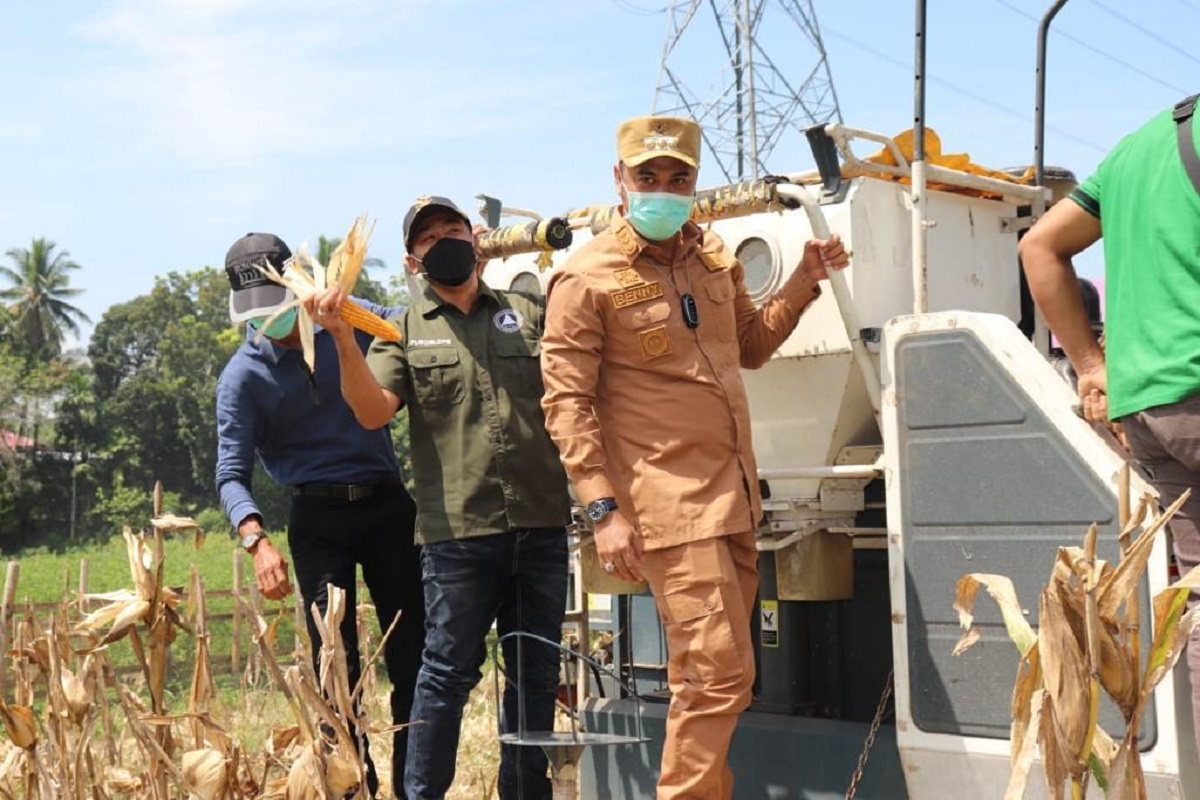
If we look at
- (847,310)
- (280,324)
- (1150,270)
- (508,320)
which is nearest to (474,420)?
(508,320)

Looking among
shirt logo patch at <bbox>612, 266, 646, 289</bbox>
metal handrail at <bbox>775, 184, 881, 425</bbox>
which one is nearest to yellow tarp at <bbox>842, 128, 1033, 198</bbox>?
metal handrail at <bbox>775, 184, 881, 425</bbox>

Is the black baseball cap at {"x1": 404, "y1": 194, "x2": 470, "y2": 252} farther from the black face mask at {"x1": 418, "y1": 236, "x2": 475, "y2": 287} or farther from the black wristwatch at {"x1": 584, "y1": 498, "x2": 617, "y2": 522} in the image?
the black wristwatch at {"x1": 584, "y1": 498, "x2": 617, "y2": 522}

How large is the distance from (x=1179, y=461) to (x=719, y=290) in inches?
52.5

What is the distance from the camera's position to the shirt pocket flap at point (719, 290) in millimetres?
3850

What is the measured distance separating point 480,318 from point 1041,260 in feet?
5.43

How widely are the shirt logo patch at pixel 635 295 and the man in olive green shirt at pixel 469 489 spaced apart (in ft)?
1.84

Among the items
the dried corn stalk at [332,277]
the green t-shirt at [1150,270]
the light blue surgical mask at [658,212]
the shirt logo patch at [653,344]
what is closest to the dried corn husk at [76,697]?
the dried corn stalk at [332,277]

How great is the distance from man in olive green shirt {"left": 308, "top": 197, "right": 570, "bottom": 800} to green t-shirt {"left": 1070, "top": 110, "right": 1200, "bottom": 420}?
5.51ft

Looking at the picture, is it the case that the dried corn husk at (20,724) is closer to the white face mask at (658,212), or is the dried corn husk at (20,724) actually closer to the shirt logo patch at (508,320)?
the shirt logo patch at (508,320)

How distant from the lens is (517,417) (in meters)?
4.14

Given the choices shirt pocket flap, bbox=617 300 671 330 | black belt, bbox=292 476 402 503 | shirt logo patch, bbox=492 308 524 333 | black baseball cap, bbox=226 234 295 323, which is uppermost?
black baseball cap, bbox=226 234 295 323

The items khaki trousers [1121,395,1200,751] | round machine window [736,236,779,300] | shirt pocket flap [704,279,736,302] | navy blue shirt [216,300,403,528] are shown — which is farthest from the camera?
navy blue shirt [216,300,403,528]

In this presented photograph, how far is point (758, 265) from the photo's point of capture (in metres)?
4.38

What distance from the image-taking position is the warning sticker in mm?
4504
